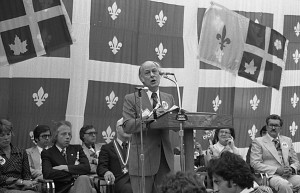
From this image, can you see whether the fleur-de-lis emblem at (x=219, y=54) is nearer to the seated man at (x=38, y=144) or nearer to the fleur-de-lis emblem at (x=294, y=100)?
the fleur-de-lis emblem at (x=294, y=100)

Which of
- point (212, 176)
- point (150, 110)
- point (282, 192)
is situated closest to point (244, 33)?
point (282, 192)

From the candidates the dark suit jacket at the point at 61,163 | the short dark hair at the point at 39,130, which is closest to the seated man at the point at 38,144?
the short dark hair at the point at 39,130

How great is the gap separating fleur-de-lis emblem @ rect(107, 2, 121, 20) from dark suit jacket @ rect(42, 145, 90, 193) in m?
1.76

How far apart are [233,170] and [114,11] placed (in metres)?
4.56

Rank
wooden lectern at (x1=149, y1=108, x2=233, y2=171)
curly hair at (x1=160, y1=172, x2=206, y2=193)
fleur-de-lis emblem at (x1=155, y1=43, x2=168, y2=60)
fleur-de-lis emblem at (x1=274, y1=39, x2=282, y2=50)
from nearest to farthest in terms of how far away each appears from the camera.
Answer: curly hair at (x1=160, y1=172, x2=206, y2=193) → wooden lectern at (x1=149, y1=108, x2=233, y2=171) → fleur-de-lis emblem at (x1=155, y1=43, x2=168, y2=60) → fleur-de-lis emblem at (x1=274, y1=39, x2=282, y2=50)

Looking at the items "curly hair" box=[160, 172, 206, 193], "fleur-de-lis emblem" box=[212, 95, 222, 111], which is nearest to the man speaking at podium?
"curly hair" box=[160, 172, 206, 193]

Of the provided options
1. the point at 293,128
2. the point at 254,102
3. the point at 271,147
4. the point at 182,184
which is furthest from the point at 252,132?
the point at 182,184

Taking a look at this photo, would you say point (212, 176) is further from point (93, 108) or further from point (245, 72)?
point (245, 72)

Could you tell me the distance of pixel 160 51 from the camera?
8.18 m

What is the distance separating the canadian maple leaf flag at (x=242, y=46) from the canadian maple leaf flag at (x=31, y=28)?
7.23 feet

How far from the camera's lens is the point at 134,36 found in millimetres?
7918

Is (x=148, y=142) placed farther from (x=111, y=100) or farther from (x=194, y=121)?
(x=111, y=100)

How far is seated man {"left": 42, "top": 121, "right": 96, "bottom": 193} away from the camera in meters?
6.45

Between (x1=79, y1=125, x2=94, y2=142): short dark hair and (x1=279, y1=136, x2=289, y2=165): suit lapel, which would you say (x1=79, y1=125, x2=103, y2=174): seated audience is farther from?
(x1=279, y1=136, x2=289, y2=165): suit lapel
